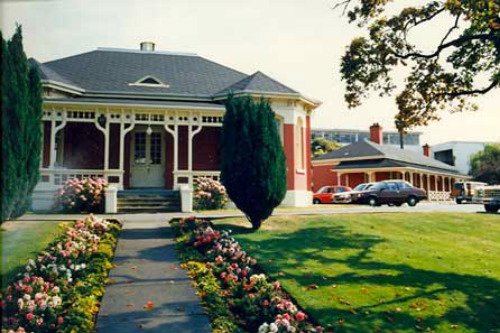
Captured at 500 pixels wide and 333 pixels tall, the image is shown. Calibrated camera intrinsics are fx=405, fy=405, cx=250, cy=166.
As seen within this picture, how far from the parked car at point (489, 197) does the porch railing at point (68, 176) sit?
17.4 metres

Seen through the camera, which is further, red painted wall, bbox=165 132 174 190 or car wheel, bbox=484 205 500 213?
car wheel, bbox=484 205 500 213

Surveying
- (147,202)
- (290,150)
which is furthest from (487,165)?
(147,202)

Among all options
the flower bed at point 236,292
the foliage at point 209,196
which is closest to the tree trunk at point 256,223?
the flower bed at point 236,292

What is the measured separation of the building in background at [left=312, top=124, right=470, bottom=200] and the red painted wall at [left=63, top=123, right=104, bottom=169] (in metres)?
25.0

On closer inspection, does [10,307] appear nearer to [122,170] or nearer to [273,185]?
[273,185]

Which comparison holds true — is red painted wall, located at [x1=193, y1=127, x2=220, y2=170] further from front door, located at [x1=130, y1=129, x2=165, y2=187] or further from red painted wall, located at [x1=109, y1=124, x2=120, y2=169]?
red painted wall, located at [x1=109, y1=124, x2=120, y2=169]

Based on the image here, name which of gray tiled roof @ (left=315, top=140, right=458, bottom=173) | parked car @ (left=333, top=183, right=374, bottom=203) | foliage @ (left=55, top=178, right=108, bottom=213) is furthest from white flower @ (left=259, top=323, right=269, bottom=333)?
gray tiled roof @ (left=315, top=140, right=458, bottom=173)

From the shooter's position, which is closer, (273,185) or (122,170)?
(273,185)

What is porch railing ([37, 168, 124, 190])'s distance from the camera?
16328mm

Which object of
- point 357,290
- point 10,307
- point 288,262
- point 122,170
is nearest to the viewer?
point 10,307

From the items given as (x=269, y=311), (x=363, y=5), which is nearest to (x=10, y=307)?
(x=269, y=311)

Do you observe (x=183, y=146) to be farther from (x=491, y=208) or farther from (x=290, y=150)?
(x=491, y=208)

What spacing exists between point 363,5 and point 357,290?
9376 millimetres

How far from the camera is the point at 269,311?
5609 mm
